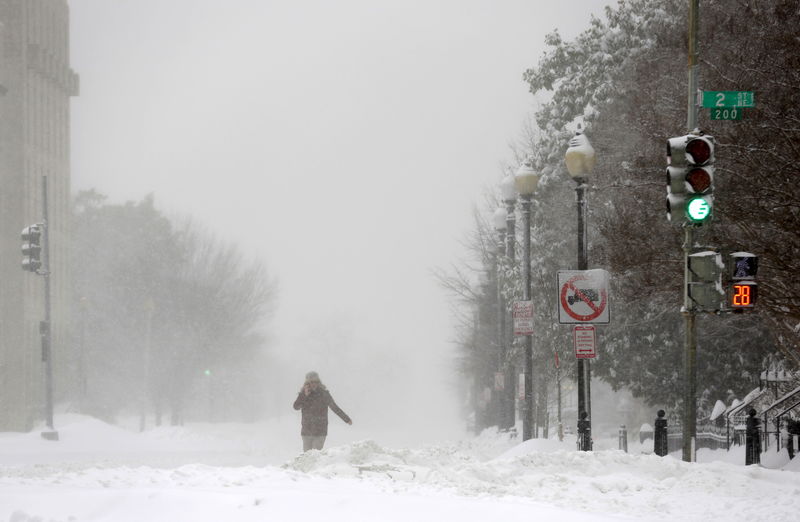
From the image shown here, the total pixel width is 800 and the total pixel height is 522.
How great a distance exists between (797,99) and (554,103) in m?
16.9

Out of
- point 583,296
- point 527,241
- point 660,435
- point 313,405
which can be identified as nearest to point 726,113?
point 583,296

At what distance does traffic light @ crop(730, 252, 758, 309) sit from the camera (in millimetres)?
12164

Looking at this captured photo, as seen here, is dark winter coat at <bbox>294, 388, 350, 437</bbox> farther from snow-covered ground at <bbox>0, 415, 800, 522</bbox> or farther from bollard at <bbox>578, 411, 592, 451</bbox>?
bollard at <bbox>578, 411, 592, 451</bbox>

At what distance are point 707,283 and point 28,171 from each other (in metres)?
34.8

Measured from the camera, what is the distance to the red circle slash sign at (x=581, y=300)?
16.0m

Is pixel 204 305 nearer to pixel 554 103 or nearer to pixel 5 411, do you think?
pixel 5 411

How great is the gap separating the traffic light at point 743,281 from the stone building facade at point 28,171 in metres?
33.9

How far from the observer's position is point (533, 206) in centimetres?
3238

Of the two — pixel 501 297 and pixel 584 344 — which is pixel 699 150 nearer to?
pixel 584 344

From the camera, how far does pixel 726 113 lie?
1272cm

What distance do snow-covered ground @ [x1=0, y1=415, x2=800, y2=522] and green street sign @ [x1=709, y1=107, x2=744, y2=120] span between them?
4.25 metres

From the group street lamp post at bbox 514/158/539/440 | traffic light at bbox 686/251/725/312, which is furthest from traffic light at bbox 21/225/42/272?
traffic light at bbox 686/251/725/312

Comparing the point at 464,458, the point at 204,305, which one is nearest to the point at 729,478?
the point at 464,458

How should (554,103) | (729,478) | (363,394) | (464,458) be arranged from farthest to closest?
(363,394), (554,103), (464,458), (729,478)
